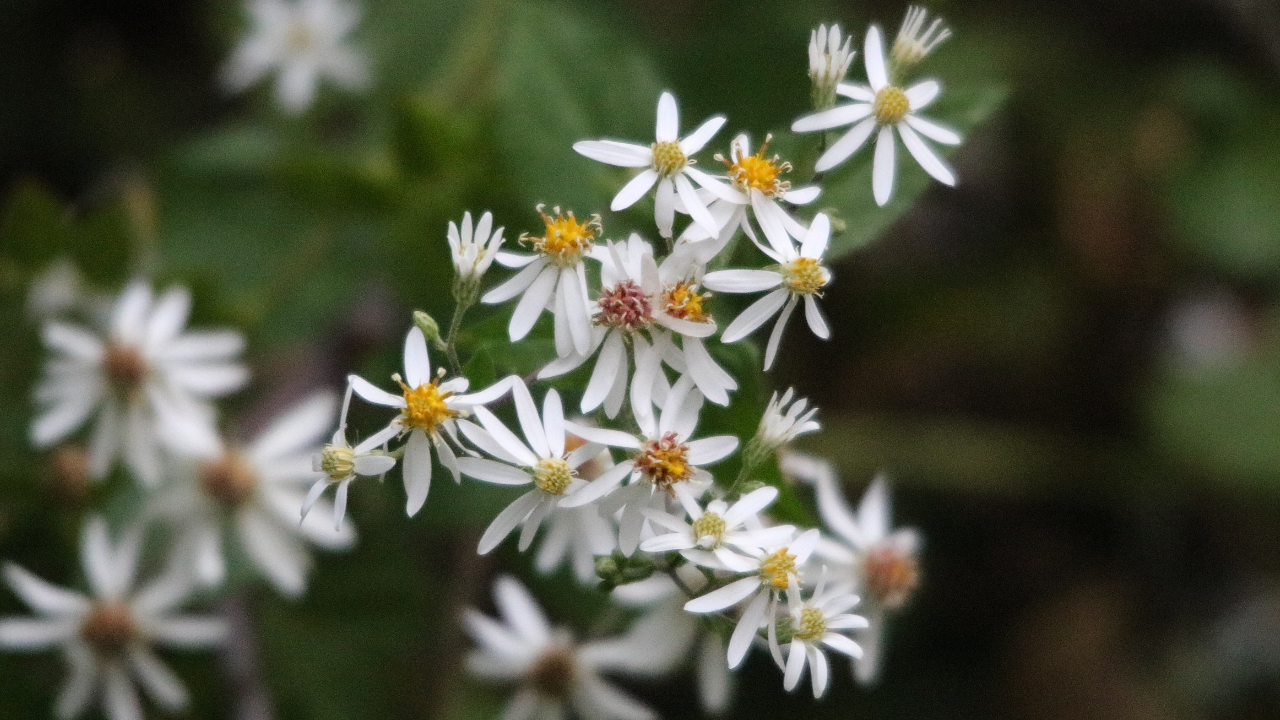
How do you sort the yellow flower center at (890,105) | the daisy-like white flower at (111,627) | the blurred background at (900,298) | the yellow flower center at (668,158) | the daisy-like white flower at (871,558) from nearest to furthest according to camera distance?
the yellow flower center at (668,158), the yellow flower center at (890,105), the daisy-like white flower at (871,558), the daisy-like white flower at (111,627), the blurred background at (900,298)

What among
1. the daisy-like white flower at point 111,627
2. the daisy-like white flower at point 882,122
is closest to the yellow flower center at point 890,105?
the daisy-like white flower at point 882,122

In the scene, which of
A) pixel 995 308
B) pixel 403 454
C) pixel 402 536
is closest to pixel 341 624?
pixel 402 536

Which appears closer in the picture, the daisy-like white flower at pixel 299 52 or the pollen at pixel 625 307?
the pollen at pixel 625 307

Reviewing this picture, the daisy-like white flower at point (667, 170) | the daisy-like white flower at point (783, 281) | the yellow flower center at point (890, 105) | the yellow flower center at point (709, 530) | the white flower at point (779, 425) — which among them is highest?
the yellow flower center at point (890, 105)

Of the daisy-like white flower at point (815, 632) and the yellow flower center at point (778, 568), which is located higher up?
the yellow flower center at point (778, 568)

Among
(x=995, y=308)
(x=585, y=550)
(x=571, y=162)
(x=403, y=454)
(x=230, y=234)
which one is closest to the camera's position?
(x=403, y=454)

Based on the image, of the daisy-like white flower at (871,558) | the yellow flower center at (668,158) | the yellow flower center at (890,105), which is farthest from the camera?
the daisy-like white flower at (871,558)

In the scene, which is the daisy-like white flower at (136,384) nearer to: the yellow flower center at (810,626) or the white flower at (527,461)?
the white flower at (527,461)

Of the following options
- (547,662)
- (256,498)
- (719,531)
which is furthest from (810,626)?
(256,498)

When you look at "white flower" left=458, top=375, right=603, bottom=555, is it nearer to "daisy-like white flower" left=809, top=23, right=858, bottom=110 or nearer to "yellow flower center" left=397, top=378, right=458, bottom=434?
"yellow flower center" left=397, top=378, right=458, bottom=434

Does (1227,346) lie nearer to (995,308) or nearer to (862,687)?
(995,308)
